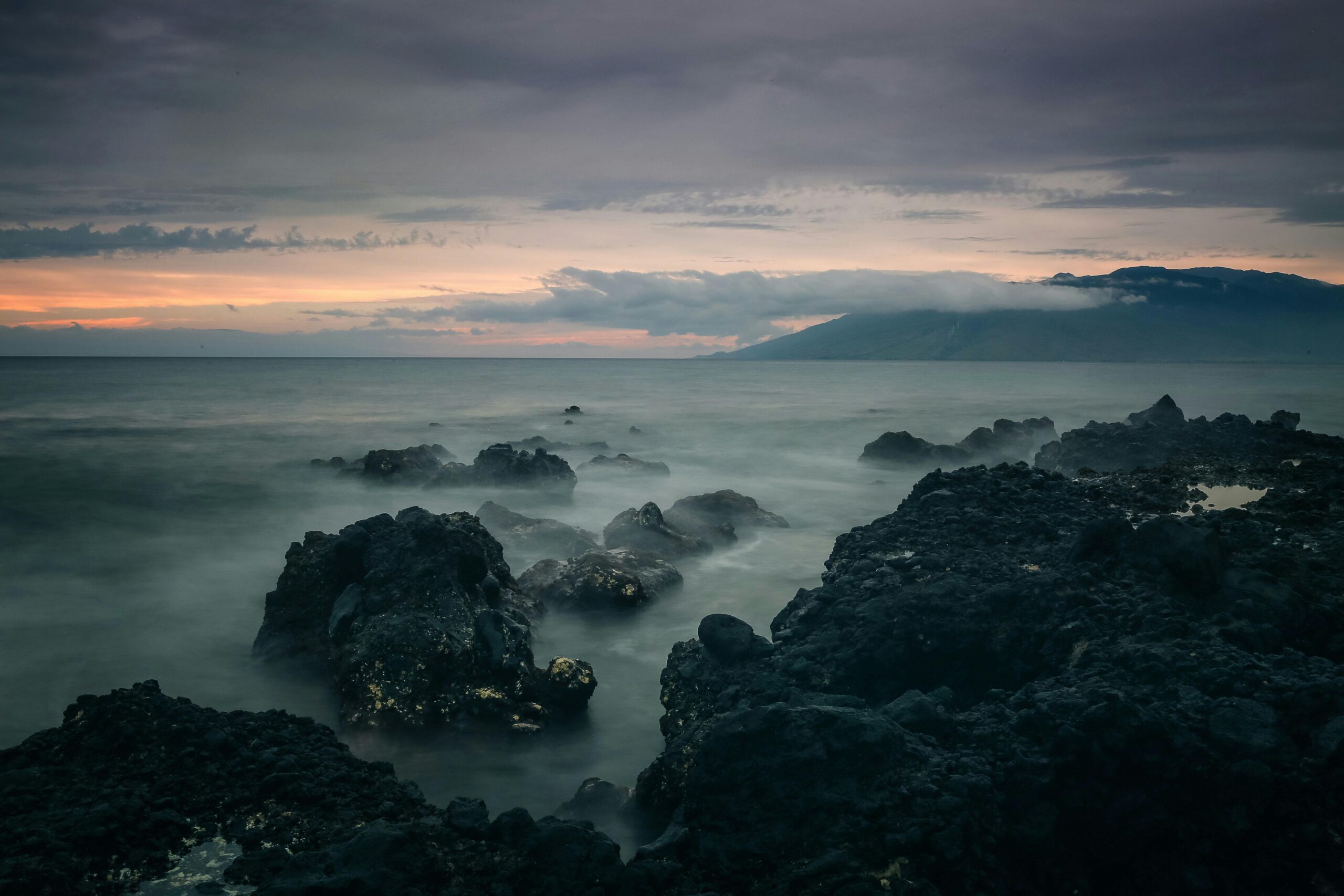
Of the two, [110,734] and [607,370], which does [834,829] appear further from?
[607,370]

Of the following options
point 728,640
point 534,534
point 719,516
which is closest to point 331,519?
point 534,534

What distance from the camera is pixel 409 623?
8750 mm

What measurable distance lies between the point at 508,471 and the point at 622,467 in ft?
16.9

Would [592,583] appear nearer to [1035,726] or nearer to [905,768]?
[905,768]

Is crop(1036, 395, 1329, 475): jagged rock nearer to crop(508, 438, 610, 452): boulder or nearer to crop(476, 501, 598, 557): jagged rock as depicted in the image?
crop(476, 501, 598, 557): jagged rock

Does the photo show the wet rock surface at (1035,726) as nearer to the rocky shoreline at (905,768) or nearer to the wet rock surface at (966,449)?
the rocky shoreline at (905,768)

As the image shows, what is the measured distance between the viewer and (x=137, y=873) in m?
4.59

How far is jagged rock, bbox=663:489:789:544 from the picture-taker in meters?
16.7

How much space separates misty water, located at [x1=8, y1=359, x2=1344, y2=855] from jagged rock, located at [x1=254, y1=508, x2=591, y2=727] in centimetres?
38

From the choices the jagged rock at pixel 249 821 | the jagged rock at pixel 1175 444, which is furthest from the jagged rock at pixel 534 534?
the jagged rock at pixel 1175 444

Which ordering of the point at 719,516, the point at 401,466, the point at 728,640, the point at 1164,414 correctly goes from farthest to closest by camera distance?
1. the point at 401,466
2. the point at 1164,414
3. the point at 719,516
4. the point at 728,640

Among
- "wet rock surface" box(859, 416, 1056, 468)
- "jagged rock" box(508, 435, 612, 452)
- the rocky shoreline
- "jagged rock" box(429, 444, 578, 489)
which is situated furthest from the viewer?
"jagged rock" box(508, 435, 612, 452)

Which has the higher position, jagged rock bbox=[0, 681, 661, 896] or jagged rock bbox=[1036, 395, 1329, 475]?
jagged rock bbox=[1036, 395, 1329, 475]

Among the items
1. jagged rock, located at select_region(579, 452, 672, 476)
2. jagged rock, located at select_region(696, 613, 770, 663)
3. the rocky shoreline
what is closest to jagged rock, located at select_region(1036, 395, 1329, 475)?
the rocky shoreline
